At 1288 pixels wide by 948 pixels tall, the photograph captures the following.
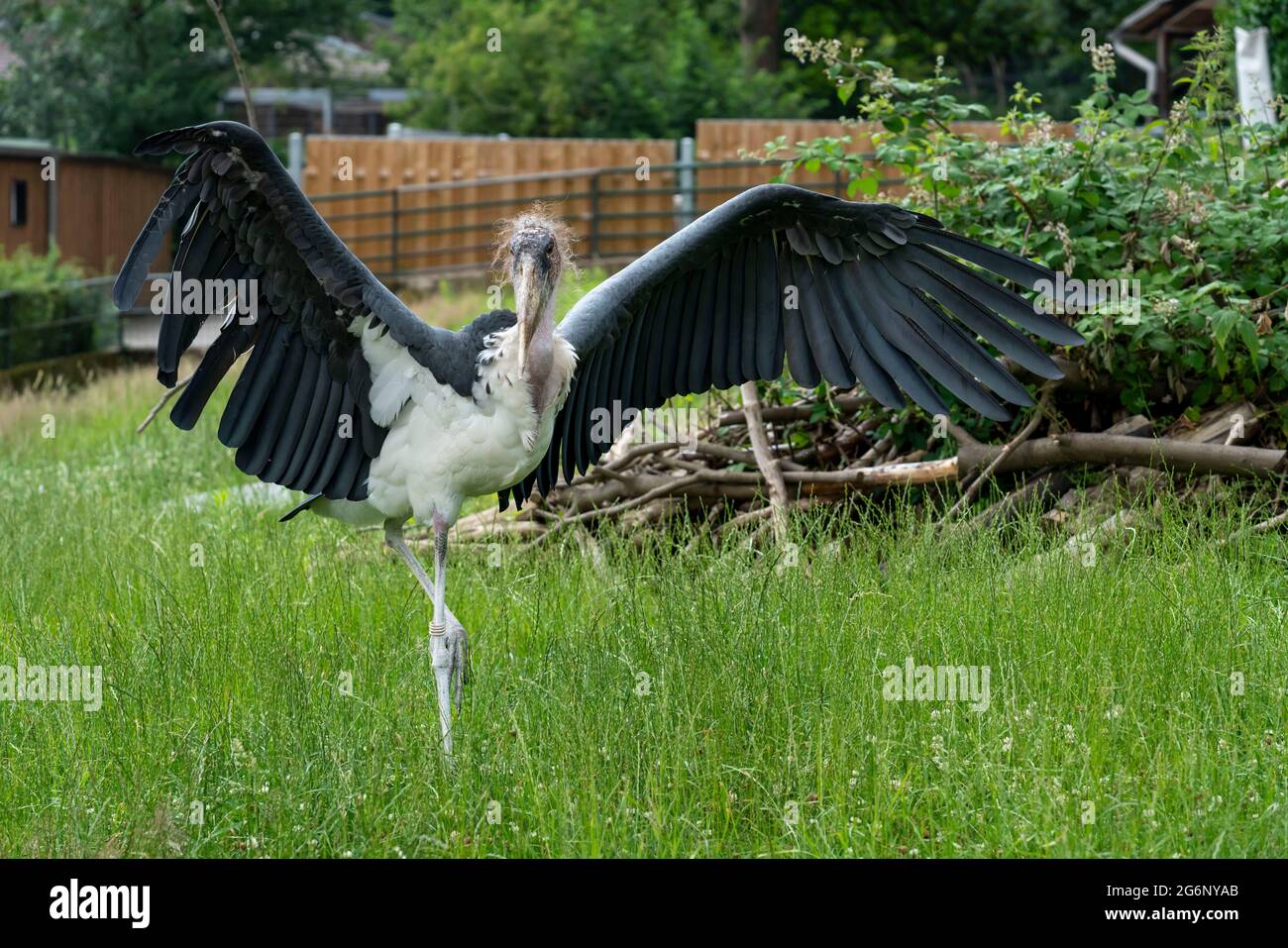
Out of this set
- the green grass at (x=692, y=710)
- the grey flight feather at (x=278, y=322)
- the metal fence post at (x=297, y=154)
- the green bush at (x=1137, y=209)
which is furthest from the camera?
the metal fence post at (x=297, y=154)

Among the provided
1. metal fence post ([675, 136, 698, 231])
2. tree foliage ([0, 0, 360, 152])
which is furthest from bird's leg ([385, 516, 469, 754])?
tree foliage ([0, 0, 360, 152])

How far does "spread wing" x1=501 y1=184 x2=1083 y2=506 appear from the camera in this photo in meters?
4.97

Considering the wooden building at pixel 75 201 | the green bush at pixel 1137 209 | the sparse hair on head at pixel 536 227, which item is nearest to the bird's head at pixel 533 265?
the sparse hair on head at pixel 536 227

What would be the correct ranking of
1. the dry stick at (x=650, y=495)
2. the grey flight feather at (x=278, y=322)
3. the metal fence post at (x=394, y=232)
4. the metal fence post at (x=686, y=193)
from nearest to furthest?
the grey flight feather at (x=278, y=322) < the dry stick at (x=650, y=495) < the metal fence post at (x=686, y=193) < the metal fence post at (x=394, y=232)

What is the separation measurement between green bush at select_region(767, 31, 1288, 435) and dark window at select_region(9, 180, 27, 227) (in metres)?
21.0

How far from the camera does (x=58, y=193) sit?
25984mm

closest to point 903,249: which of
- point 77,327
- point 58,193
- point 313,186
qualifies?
point 77,327

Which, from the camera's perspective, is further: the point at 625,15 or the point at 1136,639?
the point at 625,15

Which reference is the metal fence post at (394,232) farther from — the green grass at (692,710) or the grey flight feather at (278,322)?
the grey flight feather at (278,322)

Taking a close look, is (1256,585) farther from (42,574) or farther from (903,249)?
(42,574)

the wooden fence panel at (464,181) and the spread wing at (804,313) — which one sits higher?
the wooden fence panel at (464,181)

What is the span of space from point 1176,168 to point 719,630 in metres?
3.33

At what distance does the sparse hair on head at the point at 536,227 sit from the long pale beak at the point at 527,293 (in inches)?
5.0

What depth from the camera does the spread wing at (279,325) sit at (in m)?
4.41
